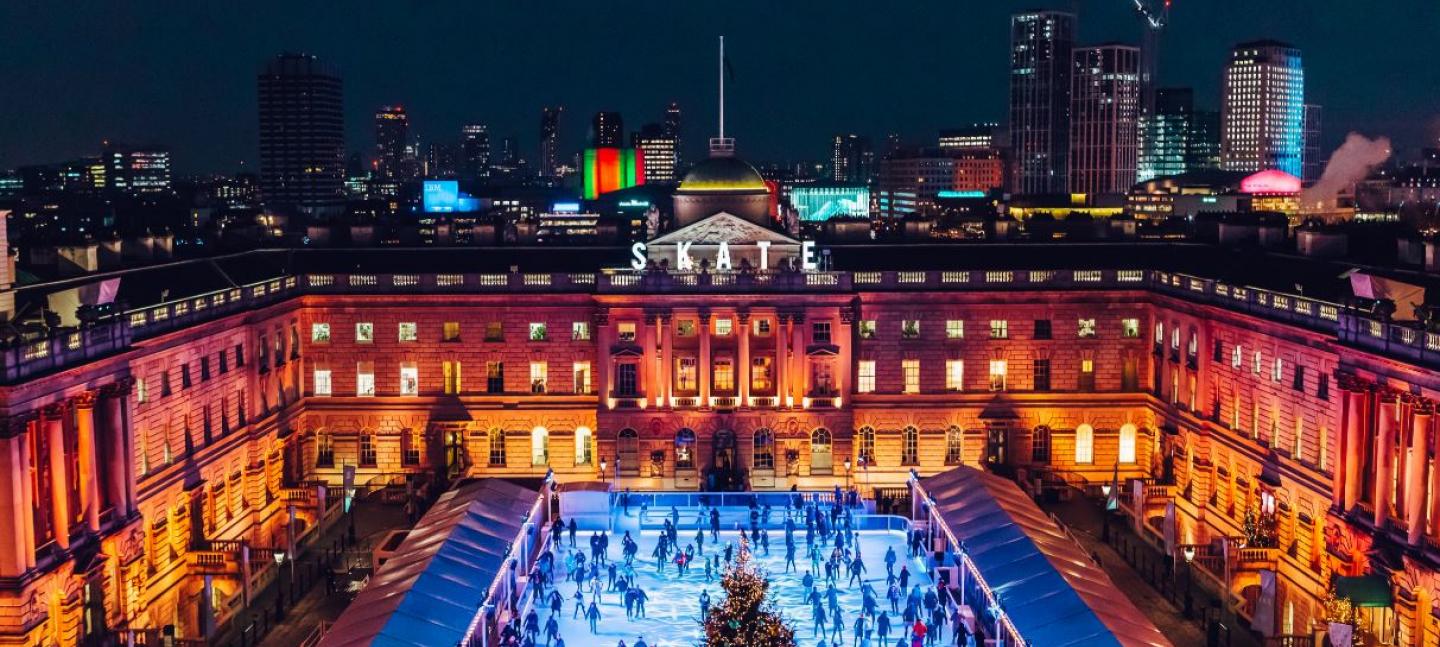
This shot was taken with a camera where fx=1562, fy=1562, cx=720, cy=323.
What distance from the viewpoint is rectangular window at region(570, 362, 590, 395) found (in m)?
93.2

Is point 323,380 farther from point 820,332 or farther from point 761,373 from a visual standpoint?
point 820,332

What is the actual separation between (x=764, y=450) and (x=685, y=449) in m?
4.65

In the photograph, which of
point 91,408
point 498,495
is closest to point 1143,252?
point 498,495

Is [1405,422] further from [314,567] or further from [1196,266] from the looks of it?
[314,567]

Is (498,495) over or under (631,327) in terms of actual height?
under

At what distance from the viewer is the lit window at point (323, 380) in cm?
9294

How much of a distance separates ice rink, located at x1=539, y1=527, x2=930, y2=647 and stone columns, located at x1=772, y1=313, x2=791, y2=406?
43.8ft

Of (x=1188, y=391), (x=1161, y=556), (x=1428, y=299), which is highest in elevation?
(x=1428, y=299)

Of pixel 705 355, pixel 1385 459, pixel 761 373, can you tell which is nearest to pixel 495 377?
pixel 705 355

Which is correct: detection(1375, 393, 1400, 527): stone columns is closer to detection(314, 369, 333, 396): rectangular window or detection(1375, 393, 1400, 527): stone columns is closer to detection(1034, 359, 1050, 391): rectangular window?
detection(1034, 359, 1050, 391): rectangular window

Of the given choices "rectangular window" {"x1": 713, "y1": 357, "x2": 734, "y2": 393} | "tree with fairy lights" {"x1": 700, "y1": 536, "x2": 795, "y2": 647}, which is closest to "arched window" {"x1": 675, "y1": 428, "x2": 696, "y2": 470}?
"rectangular window" {"x1": 713, "y1": 357, "x2": 734, "y2": 393}

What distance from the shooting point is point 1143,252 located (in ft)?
323

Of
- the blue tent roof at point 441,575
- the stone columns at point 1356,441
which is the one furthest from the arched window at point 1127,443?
the blue tent roof at point 441,575

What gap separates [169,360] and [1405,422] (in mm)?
54668
